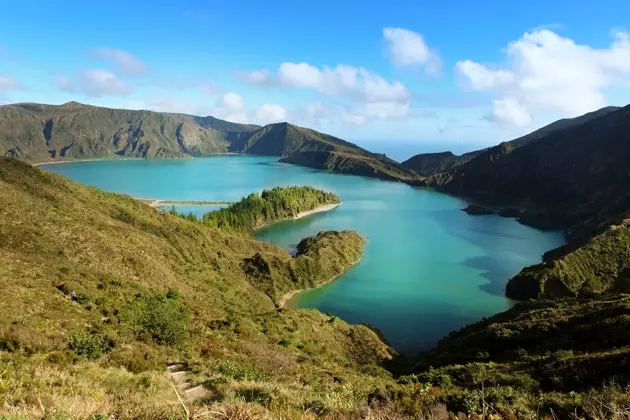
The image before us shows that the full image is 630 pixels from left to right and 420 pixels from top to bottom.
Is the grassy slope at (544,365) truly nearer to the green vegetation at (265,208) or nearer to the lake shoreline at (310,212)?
the green vegetation at (265,208)

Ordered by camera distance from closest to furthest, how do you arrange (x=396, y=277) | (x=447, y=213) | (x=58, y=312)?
(x=58, y=312) → (x=396, y=277) → (x=447, y=213)

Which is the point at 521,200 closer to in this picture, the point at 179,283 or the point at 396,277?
the point at 396,277

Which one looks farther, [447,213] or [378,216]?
[447,213]

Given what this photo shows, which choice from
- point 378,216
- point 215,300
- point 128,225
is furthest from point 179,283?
point 378,216

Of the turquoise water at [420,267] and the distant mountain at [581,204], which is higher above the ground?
the distant mountain at [581,204]

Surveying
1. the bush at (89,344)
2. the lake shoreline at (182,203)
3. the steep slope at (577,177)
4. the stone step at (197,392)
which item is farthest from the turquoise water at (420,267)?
the lake shoreline at (182,203)

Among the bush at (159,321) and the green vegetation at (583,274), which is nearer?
the bush at (159,321)
